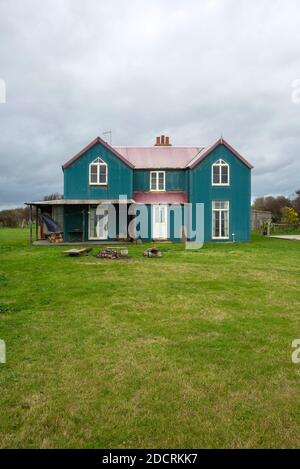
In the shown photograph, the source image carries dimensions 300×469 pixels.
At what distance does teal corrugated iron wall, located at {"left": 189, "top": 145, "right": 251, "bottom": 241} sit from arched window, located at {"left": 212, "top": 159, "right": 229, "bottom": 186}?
0.95ft

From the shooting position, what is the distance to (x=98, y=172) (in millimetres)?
28016

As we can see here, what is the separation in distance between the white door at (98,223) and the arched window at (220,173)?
859 cm

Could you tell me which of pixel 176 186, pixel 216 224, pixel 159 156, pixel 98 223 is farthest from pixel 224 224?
pixel 98 223

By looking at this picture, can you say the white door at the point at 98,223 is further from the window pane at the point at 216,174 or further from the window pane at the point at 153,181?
the window pane at the point at 216,174

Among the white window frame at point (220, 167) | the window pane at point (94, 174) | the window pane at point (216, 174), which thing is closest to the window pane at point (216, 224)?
the white window frame at point (220, 167)

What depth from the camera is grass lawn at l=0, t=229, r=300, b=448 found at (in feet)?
12.8

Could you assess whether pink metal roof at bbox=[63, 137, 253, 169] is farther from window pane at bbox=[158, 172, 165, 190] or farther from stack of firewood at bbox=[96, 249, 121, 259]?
stack of firewood at bbox=[96, 249, 121, 259]

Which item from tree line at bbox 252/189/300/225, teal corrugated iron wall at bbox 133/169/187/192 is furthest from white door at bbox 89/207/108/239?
tree line at bbox 252/189/300/225

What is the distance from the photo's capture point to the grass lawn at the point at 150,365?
3.89 metres

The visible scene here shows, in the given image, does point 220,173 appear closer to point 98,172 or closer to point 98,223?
point 98,172

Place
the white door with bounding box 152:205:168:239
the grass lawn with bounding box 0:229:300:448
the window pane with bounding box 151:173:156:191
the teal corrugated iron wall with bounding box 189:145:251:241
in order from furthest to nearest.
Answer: the window pane with bounding box 151:173:156:191 < the teal corrugated iron wall with bounding box 189:145:251:241 < the white door with bounding box 152:205:168:239 < the grass lawn with bounding box 0:229:300:448

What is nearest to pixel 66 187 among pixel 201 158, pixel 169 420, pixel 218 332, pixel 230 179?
pixel 201 158

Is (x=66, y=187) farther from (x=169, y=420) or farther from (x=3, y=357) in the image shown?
(x=169, y=420)

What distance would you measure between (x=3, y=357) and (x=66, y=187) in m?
23.2
